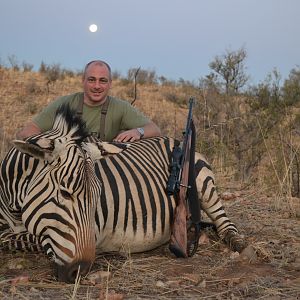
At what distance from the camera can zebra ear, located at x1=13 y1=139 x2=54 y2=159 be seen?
287 cm

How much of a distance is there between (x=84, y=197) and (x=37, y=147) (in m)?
0.40

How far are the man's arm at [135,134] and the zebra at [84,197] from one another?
11 centimetres

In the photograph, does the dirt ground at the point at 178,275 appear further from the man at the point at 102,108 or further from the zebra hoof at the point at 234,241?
the man at the point at 102,108

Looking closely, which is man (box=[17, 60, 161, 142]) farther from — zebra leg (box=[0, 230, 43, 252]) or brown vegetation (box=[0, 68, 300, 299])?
zebra leg (box=[0, 230, 43, 252])

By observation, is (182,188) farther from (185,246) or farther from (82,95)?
(82,95)

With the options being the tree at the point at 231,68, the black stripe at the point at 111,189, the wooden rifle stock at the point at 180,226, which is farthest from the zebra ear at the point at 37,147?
the tree at the point at 231,68

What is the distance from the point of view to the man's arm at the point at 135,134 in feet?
14.4

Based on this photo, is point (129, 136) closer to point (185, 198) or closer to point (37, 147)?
point (185, 198)

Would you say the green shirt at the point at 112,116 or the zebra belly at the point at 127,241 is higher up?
the green shirt at the point at 112,116

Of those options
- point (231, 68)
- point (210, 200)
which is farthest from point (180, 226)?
point (231, 68)

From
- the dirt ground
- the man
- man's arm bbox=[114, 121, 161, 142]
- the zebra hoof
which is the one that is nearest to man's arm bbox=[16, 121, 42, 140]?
the man

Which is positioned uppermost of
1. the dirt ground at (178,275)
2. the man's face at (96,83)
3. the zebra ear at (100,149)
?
the man's face at (96,83)

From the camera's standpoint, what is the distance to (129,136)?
4.44 metres

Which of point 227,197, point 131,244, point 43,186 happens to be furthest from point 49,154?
point 227,197
